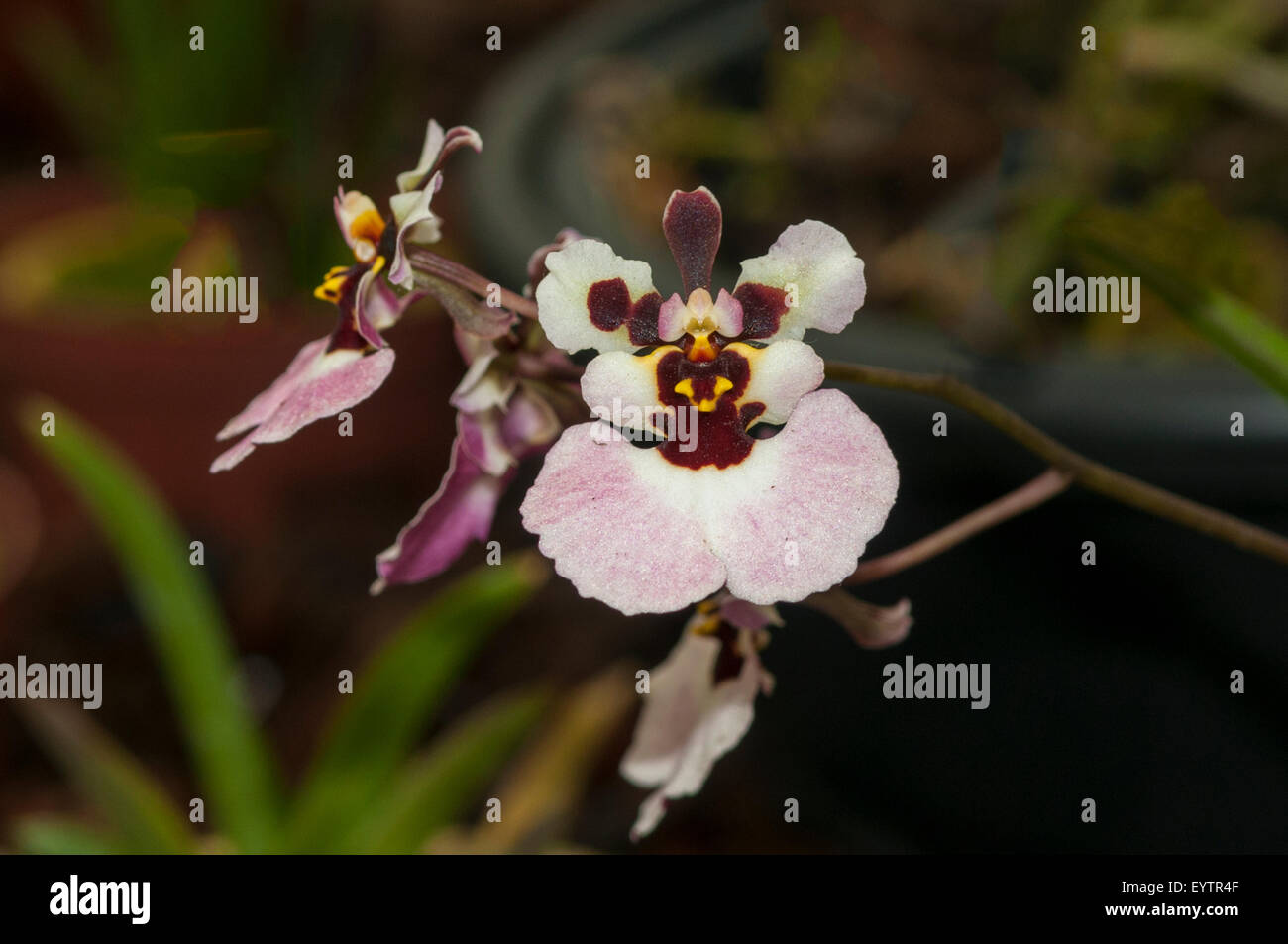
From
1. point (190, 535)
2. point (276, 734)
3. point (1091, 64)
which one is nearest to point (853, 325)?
point (1091, 64)

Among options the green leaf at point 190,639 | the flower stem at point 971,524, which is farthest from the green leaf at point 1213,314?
the green leaf at point 190,639

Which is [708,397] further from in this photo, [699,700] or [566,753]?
[566,753]

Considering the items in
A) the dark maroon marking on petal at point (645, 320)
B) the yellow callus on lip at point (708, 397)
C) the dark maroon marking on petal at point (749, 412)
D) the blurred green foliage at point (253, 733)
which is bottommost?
the blurred green foliage at point (253, 733)

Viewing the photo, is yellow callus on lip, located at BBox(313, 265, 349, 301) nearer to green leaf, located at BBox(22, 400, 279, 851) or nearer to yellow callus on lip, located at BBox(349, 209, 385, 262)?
yellow callus on lip, located at BBox(349, 209, 385, 262)

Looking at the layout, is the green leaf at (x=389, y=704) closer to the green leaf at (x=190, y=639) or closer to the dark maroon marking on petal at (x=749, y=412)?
the green leaf at (x=190, y=639)

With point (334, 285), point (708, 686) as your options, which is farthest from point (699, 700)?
point (334, 285)

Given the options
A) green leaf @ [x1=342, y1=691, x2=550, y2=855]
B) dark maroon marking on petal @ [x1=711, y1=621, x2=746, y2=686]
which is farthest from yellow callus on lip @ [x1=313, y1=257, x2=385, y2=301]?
green leaf @ [x1=342, y1=691, x2=550, y2=855]
